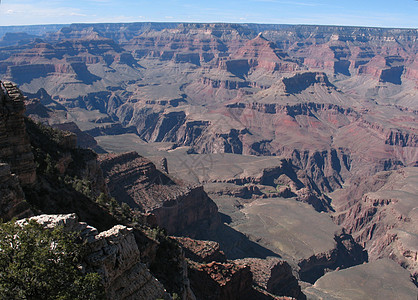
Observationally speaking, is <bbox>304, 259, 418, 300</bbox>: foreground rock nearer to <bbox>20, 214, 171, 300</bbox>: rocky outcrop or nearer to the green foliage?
<bbox>20, 214, 171, 300</bbox>: rocky outcrop

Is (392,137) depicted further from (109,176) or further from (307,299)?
(109,176)

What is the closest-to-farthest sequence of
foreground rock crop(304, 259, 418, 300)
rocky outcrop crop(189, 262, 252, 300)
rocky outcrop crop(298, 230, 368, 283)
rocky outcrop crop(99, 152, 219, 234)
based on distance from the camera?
rocky outcrop crop(189, 262, 252, 300)
foreground rock crop(304, 259, 418, 300)
rocky outcrop crop(99, 152, 219, 234)
rocky outcrop crop(298, 230, 368, 283)

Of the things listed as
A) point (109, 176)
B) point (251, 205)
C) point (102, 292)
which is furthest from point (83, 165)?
point (251, 205)

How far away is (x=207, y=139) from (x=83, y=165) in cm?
13925

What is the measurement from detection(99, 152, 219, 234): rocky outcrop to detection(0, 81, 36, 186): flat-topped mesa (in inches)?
1316

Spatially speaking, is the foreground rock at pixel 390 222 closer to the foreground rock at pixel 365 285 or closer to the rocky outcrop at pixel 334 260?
the rocky outcrop at pixel 334 260

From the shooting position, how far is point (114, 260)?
1731cm

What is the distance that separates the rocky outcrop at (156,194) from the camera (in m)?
62.7

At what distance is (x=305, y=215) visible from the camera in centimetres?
9138

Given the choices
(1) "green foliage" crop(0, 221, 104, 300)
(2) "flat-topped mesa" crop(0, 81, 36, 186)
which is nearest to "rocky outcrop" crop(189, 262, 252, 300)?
(2) "flat-topped mesa" crop(0, 81, 36, 186)

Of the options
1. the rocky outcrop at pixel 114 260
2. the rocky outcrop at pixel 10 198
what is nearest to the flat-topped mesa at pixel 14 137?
the rocky outcrop at pixel 10 198

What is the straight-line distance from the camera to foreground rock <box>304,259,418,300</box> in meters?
59.7

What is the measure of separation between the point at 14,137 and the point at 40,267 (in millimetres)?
15865

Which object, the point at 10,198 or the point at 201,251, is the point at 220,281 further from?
the point at 10,198
